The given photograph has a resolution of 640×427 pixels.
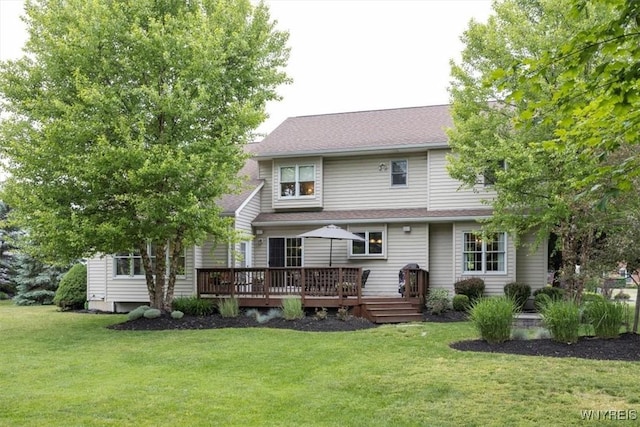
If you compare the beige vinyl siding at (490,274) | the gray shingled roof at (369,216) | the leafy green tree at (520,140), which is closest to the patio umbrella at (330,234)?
the gray shingled roof at (369,216)

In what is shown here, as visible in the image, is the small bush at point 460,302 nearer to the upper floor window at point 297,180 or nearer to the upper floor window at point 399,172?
the upper floor window at point 399,172

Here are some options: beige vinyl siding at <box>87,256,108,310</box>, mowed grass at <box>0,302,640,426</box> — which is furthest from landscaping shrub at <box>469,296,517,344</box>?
beige vinyl siding at <box>87,256,108,310</box>

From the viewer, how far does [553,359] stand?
845 centimetres

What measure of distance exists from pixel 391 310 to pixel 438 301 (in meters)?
1.74

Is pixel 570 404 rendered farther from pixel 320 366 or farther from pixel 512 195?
pixel 512 195

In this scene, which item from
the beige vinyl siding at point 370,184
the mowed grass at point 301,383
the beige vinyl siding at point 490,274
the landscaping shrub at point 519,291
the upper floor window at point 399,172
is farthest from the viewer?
the upper floor window at point 399,172

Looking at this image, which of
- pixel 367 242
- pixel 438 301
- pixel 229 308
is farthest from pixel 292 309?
pixel 367 242

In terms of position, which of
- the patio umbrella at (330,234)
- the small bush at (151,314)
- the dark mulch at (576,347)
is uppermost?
the patio umbrella at (330,234)

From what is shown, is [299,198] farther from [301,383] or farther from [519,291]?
[301,383]

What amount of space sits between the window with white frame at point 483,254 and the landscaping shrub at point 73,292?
13276mm

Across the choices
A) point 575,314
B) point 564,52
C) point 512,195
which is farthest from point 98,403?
point 512,195

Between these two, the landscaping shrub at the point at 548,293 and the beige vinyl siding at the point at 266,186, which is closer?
the landscaping shrub at the point at 548,293

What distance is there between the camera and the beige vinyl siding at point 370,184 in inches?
697

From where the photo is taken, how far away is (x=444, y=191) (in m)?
17.1
